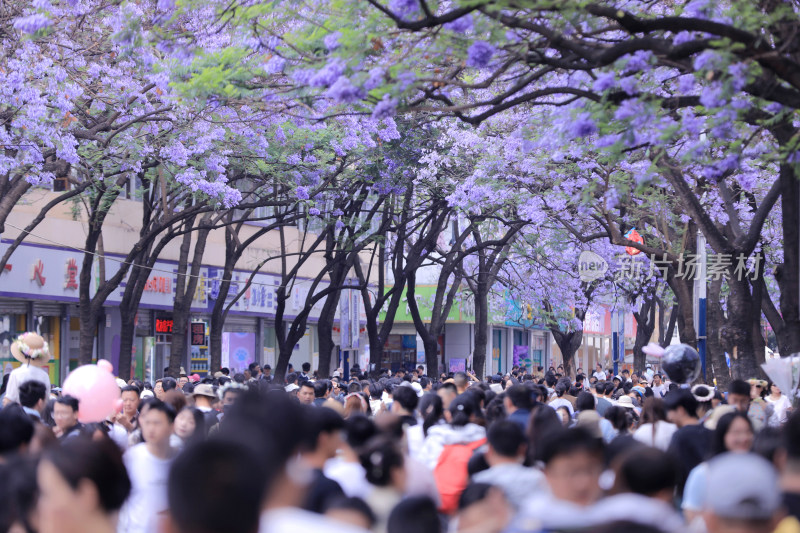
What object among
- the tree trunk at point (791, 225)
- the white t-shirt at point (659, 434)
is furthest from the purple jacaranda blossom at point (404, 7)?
the tree trunk at point (791, 225)

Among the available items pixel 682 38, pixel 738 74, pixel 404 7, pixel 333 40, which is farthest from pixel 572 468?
pixel 333 40

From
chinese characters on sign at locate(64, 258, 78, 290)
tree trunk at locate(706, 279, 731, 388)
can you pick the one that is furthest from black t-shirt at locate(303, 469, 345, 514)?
chinese characters on sign at locate(64, 258, 78, 290)

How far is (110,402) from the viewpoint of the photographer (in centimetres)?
884

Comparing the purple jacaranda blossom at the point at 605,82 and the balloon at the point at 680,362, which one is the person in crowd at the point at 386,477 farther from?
the balloon at the point at 680,362

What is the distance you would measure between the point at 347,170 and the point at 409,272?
9.96 feet

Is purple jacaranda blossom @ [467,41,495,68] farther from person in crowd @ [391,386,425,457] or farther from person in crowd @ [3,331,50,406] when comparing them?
person in crowd @ [3,331,50,406]

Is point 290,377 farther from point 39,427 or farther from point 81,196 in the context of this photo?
point 39,427

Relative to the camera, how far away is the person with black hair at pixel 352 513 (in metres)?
4.02

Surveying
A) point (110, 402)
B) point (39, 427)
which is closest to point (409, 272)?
point (110, 402)

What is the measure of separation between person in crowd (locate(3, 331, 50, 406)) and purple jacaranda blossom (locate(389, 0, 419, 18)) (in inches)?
169

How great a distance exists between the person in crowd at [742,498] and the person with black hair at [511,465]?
92.2 inches

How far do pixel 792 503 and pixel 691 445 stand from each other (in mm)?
2671

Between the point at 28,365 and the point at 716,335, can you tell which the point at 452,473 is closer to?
the point at 28,365

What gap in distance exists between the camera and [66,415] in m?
8.26
